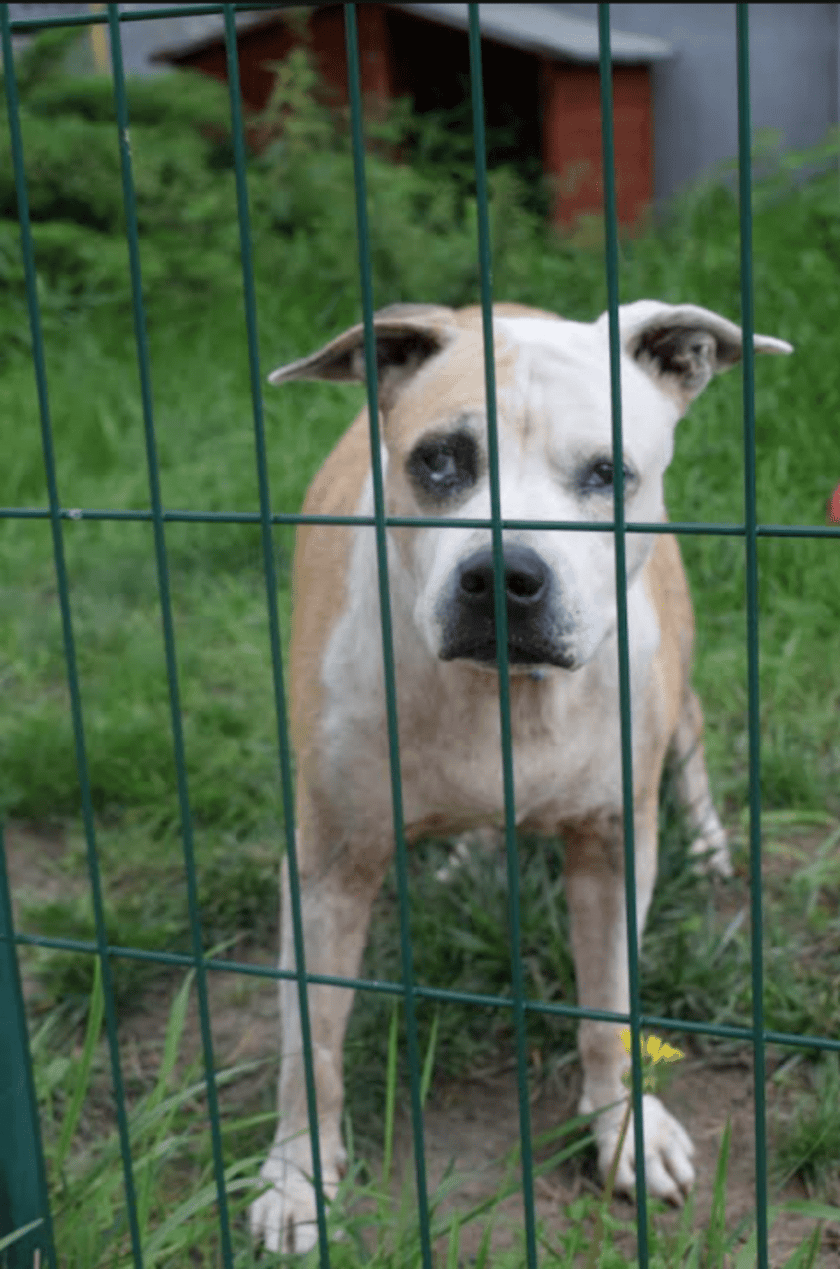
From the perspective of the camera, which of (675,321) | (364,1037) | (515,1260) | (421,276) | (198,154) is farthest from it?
(198,154)

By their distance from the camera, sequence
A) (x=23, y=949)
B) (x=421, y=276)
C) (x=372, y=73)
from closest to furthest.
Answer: (x=23, y=949) < (x=421, y=276) < (x=372, y=73)

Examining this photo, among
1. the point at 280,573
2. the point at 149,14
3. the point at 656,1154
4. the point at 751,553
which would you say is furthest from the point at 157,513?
the point at 280,573

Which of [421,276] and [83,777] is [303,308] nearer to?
[421,276]

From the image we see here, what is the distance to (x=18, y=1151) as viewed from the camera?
1.79m

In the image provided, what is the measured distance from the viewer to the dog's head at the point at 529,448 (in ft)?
6.23

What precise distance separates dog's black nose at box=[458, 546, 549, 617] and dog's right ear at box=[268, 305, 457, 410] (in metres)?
0.38

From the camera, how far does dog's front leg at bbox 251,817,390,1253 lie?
224 centimetres

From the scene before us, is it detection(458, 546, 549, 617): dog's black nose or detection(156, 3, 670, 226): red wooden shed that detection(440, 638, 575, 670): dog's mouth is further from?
detection(156, 3, 670, 226): red wooden shed

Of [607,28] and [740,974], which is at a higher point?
[607,28]

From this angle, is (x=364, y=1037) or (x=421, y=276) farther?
(x=421, y=276)

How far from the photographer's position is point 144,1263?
1725mm

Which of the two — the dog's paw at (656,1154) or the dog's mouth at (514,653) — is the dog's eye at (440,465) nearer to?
the dog's mouth at (514,653)

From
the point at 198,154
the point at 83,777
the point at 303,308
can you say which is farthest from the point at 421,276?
the point at 83,777

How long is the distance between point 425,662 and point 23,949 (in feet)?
3.74
